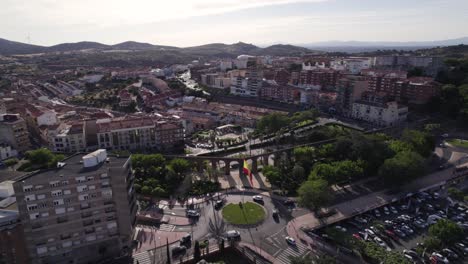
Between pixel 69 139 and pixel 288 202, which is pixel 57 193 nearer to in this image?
pixel 288 202

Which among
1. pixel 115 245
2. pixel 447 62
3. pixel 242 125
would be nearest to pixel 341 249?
pixel 115 245

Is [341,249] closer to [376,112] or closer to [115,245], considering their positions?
[115,245]

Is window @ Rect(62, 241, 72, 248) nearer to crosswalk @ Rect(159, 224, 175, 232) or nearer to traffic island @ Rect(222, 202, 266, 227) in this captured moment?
crosswalk @ Rect(159, 224, 175, 232)

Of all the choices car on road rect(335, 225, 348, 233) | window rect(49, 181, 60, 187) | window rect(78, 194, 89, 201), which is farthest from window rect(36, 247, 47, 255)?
car on road rect(335, 225, 348, 233)

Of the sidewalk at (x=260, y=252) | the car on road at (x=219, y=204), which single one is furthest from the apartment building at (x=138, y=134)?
the sidewalk at (x=260, y=252)

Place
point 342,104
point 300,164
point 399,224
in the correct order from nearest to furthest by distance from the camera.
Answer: point 399,224 → point 300,164 → point 342,104
